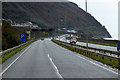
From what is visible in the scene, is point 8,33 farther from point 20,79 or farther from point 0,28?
point 20,79

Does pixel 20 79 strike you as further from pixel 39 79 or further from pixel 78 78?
pixel 78 78

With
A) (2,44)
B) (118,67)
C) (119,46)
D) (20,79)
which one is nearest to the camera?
(20,79)

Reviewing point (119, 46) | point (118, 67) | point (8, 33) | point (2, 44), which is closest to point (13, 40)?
point (8, 33)

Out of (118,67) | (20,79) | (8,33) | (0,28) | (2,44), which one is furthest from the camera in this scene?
(8,33)

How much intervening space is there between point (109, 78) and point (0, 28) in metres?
70.6

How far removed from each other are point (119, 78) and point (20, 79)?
15.5ft

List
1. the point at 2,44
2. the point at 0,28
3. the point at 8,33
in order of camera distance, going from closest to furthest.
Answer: the point at 2,44 → the point at 0,28 → the point at 8,33

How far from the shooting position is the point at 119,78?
13.9 metres

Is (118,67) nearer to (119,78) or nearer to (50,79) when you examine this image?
(119,78)

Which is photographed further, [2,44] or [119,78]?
Answer: [2,44]

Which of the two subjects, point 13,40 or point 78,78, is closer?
point 78,78

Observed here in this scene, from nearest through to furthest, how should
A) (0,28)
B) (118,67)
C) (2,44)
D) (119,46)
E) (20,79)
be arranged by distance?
(20,79) < (118,67) < (119,46) < (2,44) < (0,28)

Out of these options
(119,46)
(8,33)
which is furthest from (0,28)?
(119,46)

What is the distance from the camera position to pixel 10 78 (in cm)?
1406
